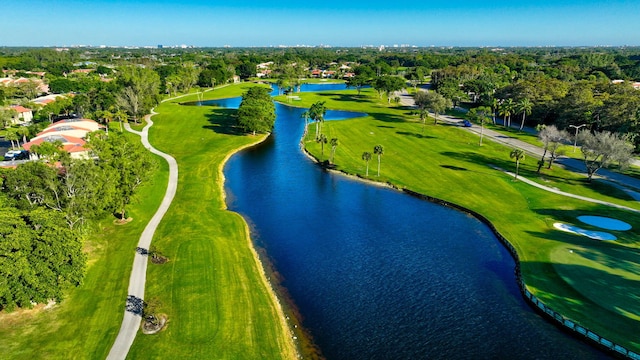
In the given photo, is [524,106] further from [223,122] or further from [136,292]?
[136,292]

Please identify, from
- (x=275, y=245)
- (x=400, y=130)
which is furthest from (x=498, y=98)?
(x=275, y=245)

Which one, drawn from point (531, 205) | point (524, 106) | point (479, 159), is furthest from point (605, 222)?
point (524, 106)

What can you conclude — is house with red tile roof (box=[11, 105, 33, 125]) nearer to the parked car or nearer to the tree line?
the parked car

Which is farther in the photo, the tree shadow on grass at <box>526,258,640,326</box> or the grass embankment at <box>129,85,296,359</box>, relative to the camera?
the tree shadow on grass at <box>526,258,640,326</box>

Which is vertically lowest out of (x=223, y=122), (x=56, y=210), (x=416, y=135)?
(x=416, y=135)

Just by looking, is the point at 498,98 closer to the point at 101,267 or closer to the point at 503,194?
the point at 503,194

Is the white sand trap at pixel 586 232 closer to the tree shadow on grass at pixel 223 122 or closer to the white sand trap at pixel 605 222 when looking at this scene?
the white sand trap at pixel 605 222

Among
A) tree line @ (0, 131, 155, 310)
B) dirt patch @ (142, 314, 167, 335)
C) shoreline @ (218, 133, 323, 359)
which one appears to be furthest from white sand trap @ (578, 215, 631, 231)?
tree line @ (0, 131, 155, 310)
